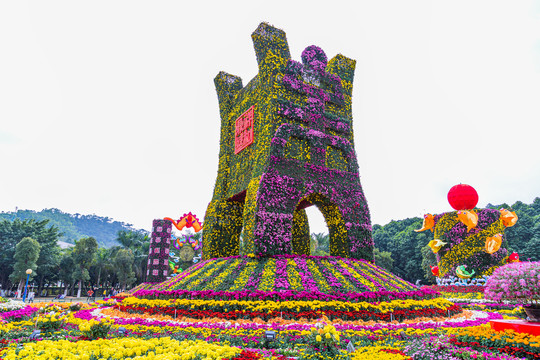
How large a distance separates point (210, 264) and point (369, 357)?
38.5 feet

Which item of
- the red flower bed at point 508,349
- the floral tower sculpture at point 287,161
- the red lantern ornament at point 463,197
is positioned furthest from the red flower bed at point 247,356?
the red lantern ornament at point 463,197

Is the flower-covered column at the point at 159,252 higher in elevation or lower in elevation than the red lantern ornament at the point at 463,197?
lower

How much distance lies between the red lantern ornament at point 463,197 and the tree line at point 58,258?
3407 cm

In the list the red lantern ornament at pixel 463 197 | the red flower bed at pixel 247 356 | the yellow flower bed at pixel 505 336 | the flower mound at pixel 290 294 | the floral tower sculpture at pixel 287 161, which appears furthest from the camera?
the red lantern ornament at pixel 463 197

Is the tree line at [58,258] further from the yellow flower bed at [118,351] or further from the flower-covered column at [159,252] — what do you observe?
the yellow flower bed at [118,351]

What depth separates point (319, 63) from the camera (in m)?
19.5

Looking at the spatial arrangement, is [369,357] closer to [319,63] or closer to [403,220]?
[319,63]

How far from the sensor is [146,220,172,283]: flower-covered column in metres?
24.5

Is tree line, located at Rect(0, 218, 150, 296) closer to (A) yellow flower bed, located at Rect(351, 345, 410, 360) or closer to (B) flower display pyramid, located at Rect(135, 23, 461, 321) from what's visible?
(B) flower display pyramid, located at Rect(135, 23, 461, 321)

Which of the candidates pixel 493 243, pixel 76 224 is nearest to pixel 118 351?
pixel 493 243

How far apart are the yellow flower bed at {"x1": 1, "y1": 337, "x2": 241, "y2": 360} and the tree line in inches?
1434

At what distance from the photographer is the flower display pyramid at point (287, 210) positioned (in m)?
11.8

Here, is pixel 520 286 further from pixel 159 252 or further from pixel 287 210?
pixel 159 252

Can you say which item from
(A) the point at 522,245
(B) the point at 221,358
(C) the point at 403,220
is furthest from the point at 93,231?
(B) the point at 221,358
